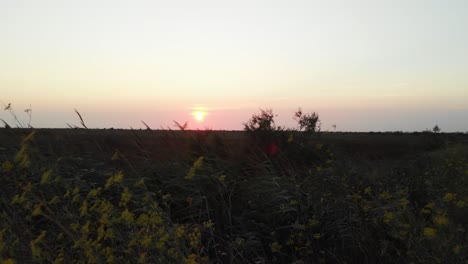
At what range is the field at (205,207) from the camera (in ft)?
10.0

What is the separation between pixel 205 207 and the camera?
5.15 metres

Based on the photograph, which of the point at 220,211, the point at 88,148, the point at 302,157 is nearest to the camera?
the point at 220,211

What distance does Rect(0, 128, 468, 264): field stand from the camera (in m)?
3.05

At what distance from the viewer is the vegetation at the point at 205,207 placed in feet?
10.0

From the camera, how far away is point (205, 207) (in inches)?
203

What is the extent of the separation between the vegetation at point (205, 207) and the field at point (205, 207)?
2 centimetres

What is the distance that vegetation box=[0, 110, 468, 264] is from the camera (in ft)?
10.0

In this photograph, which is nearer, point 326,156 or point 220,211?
point 220,211

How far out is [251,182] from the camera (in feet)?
18.3

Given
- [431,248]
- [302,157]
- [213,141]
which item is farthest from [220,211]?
[302,157]

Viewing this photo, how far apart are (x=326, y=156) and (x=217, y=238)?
309cm

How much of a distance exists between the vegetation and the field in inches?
0.6

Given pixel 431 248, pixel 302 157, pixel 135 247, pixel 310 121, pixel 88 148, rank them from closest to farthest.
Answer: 1. pixel 135 247
2. pixel 431 248
3. pixel 88 148
4. pixel 302 157
5. pixel 310 121

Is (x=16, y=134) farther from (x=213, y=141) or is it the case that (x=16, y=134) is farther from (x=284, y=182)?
(x=284, y=182)
